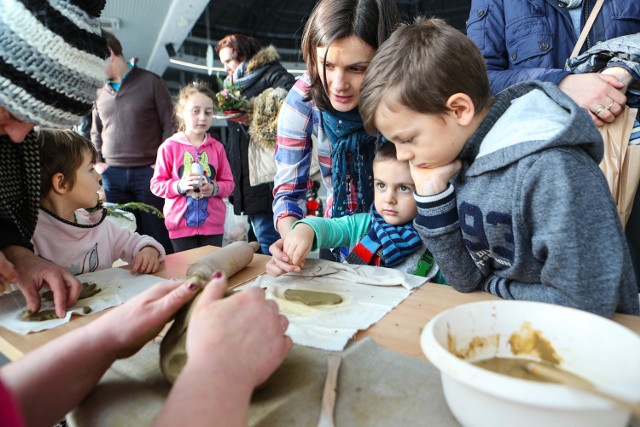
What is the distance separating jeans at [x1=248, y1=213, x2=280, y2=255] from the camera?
3.60 metres

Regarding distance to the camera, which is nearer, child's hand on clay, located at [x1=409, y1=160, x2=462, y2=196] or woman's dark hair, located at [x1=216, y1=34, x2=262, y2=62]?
child's hand on clay, located at [x1=409, y1=160, x2=462, y2=196]

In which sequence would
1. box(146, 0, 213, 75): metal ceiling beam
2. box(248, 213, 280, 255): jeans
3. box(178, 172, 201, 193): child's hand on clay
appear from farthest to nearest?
box(146, 0, 213, 75): metal ceiling beam < box(248, 213, 280, 255): jeans < box(178, 172, 201, 193): child's hand on clay

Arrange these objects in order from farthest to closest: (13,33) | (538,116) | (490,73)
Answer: (490,73) → (538,116) → (13,33)

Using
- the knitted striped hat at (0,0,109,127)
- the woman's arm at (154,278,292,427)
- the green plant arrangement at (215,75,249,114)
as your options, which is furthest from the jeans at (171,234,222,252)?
the woman's arm at (154,278,292,427)

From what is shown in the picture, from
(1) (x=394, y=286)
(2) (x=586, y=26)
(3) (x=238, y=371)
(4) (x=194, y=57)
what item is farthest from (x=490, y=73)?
(4) (x=194, y=57)

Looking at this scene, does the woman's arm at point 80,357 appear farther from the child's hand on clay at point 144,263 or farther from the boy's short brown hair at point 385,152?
the boy's short brown hair at point 385,152

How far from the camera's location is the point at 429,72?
115 cm

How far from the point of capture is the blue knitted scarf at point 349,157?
1730mm

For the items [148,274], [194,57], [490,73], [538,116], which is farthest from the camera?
[194,57]

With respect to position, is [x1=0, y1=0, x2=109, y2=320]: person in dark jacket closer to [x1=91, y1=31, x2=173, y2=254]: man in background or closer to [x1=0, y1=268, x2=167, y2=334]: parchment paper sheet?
[x1=0, y1=268, x2=167, y2=334]: parchment paper sheet

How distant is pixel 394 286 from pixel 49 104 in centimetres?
105

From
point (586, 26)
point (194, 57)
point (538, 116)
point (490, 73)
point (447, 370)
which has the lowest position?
point (447, 370)

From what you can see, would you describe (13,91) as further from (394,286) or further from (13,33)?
(394,286)

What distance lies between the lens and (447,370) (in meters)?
0.59
